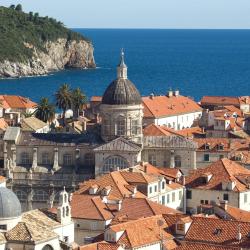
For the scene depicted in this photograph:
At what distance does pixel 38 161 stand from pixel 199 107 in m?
51.0

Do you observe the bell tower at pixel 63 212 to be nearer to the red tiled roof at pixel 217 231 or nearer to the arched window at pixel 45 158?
the red tiled roof at pixel 217 231

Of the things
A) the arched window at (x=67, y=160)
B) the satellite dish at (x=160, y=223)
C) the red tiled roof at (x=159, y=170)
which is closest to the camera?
the satellite dish at (x=160, y=223)

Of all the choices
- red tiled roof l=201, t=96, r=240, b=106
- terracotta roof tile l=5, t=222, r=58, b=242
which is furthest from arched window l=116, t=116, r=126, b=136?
red tiled roof l=201, t=96, r=240, b=106

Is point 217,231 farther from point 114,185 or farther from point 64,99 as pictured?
point 64,99

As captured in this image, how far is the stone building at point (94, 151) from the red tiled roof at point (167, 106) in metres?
34.7

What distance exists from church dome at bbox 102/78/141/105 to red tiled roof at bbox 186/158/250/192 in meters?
9.06

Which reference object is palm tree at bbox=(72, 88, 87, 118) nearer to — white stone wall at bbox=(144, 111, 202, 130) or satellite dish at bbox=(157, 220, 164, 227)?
white stone wall at bbox=(144, 111, 202, 130)

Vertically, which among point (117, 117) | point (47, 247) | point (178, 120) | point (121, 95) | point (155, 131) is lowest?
point (178, 120)

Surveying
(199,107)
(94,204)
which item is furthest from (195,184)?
(199,107)

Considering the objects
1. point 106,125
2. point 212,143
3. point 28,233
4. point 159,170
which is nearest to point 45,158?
point 106,125

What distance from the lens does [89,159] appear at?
100125 millimetres

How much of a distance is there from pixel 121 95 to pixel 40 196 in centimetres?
1022

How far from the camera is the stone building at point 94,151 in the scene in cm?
9719

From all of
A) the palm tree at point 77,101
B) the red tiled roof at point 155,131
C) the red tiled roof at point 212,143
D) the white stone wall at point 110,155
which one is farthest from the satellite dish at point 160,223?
the palm tree at point 77,101
